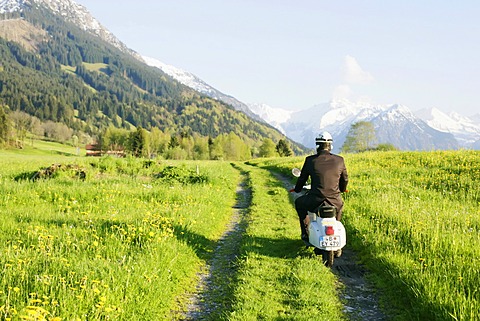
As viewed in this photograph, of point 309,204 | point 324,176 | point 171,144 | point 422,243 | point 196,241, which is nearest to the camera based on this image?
point 422,243

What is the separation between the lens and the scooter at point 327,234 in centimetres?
836

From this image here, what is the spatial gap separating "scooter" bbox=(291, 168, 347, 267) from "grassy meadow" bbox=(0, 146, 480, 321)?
435mm

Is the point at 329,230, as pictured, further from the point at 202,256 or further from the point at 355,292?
the point at 202,256

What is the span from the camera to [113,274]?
6.27 meters

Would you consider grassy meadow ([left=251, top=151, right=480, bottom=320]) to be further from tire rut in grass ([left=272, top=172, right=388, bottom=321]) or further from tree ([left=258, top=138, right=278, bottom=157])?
tree ([left=258, top=138, right=278, bottom=157])

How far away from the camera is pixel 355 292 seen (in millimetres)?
7281

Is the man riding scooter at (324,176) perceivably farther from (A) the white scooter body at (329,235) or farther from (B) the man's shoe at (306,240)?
(B) the man's shoe at (306,240)

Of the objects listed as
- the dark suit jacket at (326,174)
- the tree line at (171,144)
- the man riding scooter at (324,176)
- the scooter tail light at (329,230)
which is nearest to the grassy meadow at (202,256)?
the scooter tail light at (329,230)

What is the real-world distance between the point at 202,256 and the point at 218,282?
1.62 meters

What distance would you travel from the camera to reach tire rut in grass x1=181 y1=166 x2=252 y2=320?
6.40 meters

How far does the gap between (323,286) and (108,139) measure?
155 m

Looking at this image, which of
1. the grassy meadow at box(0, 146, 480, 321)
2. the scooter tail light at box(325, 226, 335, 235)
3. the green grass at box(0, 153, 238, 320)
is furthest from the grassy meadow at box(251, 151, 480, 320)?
the green grass at box(0, 153, 238, 320)

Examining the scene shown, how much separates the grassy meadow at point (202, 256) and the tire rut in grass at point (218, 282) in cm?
9

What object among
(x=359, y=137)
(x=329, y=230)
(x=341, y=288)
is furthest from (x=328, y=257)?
(x=359, y=137)
